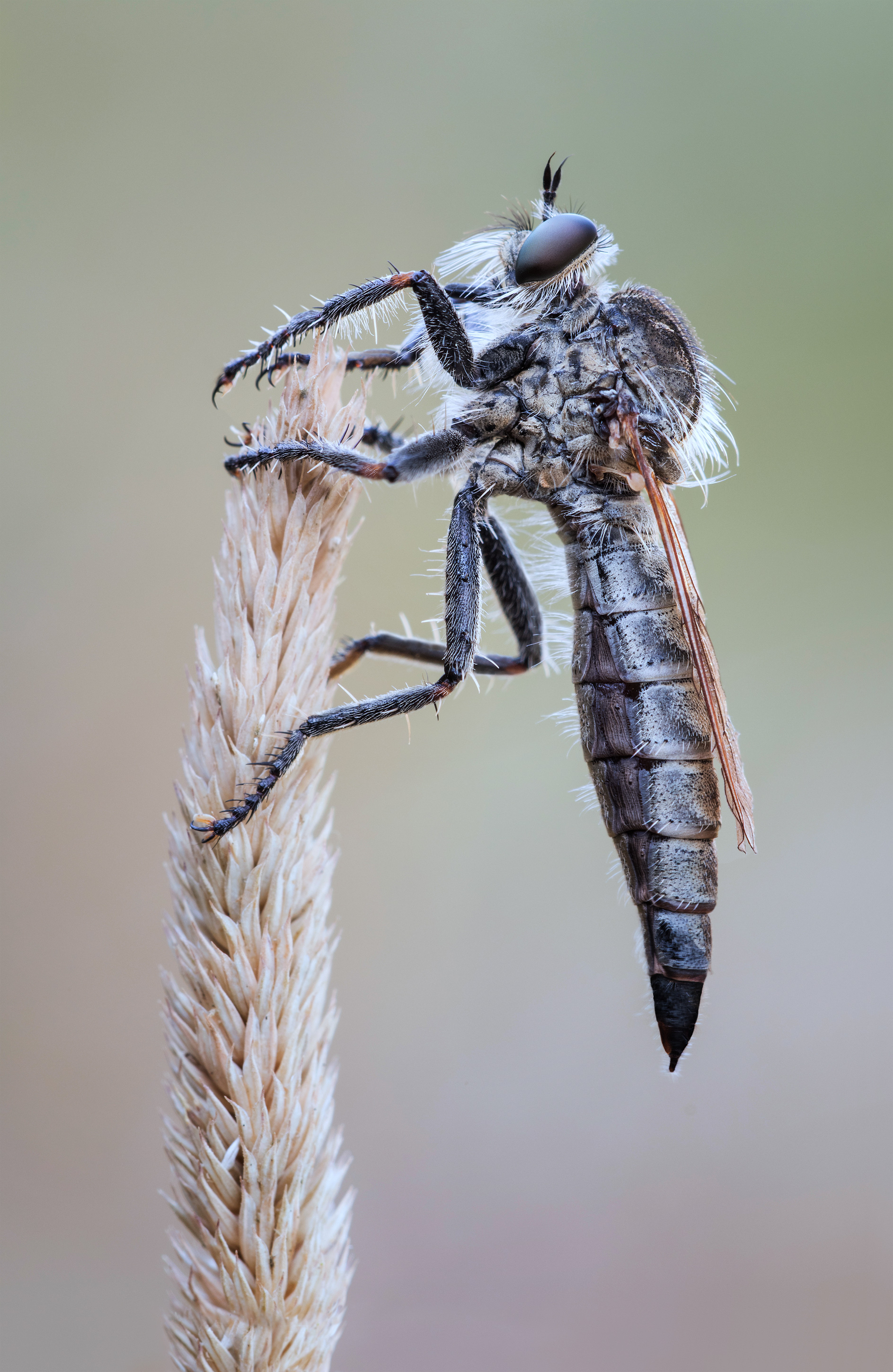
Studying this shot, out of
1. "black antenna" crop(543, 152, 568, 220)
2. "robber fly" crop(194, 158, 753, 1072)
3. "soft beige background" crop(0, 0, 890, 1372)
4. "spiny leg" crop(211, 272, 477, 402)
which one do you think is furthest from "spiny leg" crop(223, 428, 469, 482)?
"black antenna" crop(543, 152, 568, 220)

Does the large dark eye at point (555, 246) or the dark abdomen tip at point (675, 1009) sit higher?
the large dark eye at point (555, 246)

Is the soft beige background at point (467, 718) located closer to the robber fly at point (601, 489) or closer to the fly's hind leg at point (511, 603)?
the fly's hind leg at point (511, 603)

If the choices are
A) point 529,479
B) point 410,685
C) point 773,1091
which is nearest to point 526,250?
point 529,479

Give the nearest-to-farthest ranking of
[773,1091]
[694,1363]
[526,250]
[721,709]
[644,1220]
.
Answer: [721,709] < [526,250] < [694,1363] < [644,1220] < [773,1091]

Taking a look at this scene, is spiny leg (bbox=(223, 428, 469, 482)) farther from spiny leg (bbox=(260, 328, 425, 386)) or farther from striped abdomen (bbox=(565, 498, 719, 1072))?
striped abdomen (bbox=(565, 498, 719, 1072))

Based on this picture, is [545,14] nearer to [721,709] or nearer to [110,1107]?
[721,709]

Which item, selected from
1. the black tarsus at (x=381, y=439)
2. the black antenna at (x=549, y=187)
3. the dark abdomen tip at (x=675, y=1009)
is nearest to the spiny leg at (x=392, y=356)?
the black tarsus at (x=381, y=439)
